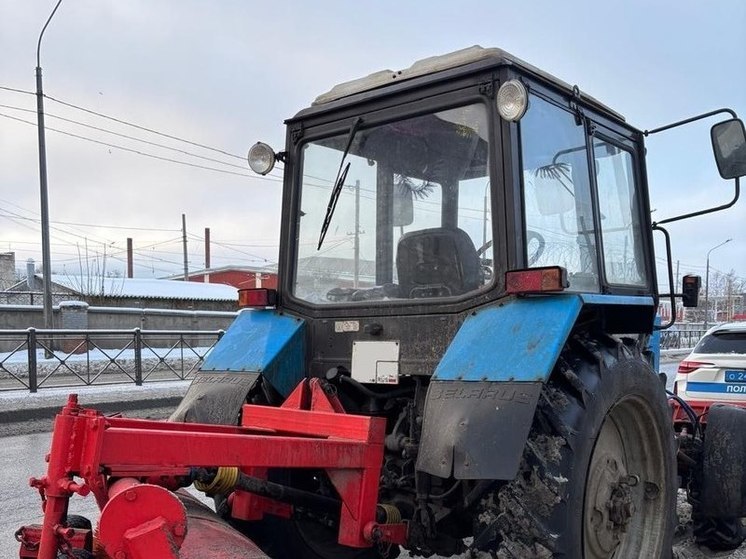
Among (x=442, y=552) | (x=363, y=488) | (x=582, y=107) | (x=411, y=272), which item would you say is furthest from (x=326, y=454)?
(x=582, y=107)

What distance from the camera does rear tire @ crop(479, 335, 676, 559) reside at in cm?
252

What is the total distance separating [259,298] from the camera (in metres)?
3.77

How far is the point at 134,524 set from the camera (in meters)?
1.96

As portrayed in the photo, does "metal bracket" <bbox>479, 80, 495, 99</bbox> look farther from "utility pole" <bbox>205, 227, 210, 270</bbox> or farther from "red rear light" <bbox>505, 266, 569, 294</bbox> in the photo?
"utility pole" <bbox>205, 227, 210, 270</bbox>

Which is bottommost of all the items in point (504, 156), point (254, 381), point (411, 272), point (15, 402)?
point (15, 402)

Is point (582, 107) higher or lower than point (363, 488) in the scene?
higher

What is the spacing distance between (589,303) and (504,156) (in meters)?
0.73

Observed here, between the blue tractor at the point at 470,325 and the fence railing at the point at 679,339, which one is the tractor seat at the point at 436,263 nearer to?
the blue tractor at the point at 470,325

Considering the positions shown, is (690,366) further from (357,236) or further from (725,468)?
(357,236)

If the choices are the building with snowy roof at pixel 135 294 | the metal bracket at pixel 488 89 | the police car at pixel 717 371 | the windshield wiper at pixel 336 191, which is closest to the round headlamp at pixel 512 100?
the metal bracket at pixel 488 89

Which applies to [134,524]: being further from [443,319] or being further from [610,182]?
[610,182]

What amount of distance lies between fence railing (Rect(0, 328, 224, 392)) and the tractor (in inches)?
357

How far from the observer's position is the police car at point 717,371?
730 cm

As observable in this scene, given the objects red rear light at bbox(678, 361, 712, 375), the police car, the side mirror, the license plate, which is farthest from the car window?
the side mirror
